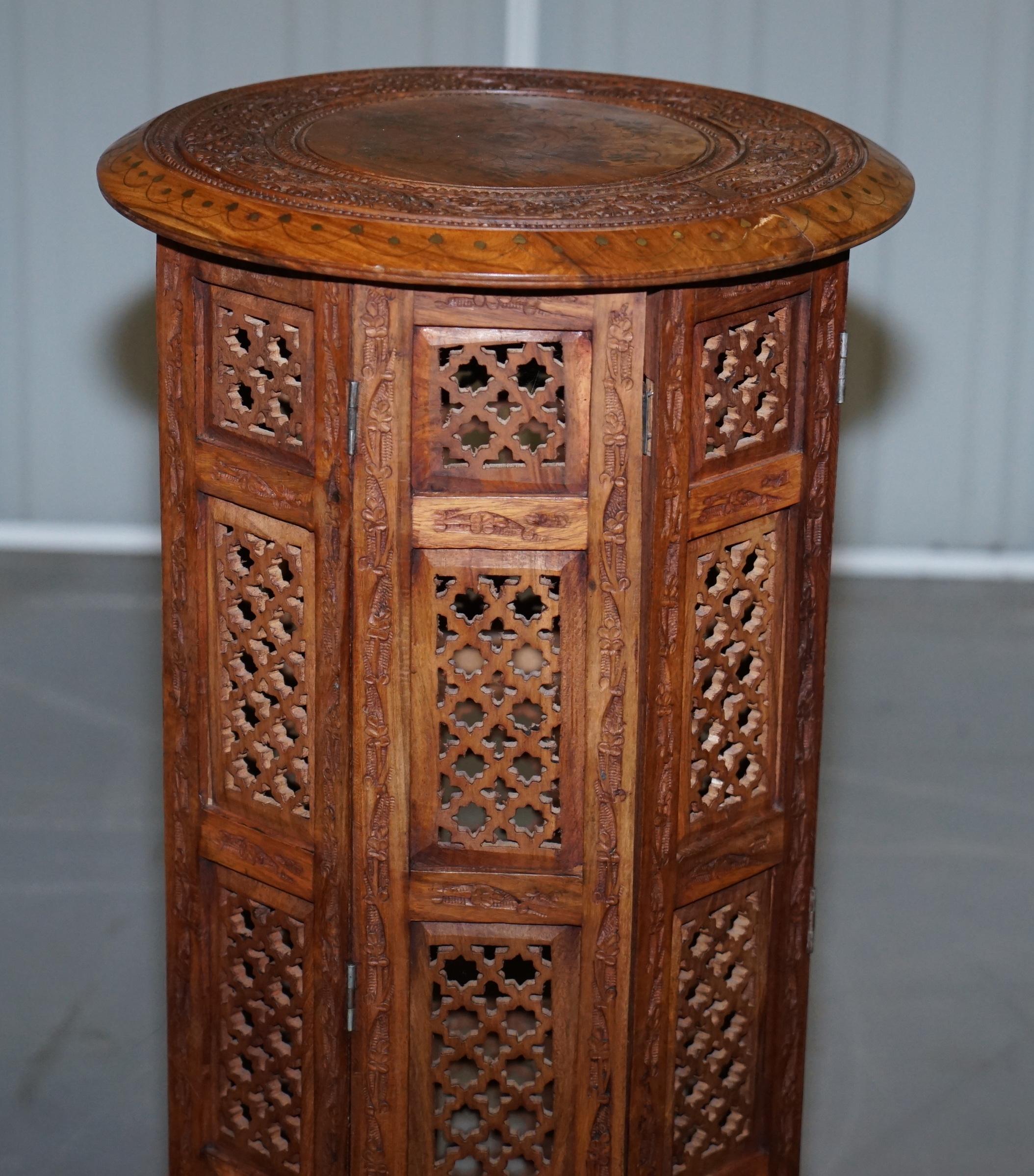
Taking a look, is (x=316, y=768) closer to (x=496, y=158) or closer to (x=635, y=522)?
(x=635, y=522)

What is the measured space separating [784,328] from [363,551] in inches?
A: 29.3

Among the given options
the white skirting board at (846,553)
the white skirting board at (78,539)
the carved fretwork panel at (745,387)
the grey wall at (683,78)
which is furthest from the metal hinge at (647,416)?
the white skirting board at (78,539)

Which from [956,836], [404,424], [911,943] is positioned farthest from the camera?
[956,836]

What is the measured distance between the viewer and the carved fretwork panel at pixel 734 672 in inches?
128

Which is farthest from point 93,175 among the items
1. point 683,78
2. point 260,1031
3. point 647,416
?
point 647,416

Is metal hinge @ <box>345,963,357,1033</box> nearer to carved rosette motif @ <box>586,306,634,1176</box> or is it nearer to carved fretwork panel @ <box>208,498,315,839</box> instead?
carved fretwork panel @ <box>208,498,315,839</box>

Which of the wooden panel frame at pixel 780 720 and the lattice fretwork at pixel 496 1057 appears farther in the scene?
the lattice fretwork at pixel 496 1057

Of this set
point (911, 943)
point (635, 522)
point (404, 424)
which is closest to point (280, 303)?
point (404, 424)

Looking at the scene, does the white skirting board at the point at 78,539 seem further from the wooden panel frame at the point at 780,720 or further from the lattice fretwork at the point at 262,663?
the wooden panel frame at the point at 780,720

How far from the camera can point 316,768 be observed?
3.23 meters

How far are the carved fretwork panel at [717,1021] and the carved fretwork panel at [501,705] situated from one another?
344 mm

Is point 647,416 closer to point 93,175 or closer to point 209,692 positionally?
point 209,692

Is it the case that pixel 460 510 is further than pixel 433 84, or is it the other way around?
pixel 433 84

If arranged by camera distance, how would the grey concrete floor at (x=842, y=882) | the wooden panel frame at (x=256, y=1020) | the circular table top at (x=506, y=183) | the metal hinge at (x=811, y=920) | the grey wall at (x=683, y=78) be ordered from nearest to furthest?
the circular table top at (x=506, y=183)
the wooden panel frame at (x=256, y=1020)
the metal hinge at (x=811, y=920)
the grey concrete floor at (x=842, y=882)
the grey wall at (x=683, y=78)
